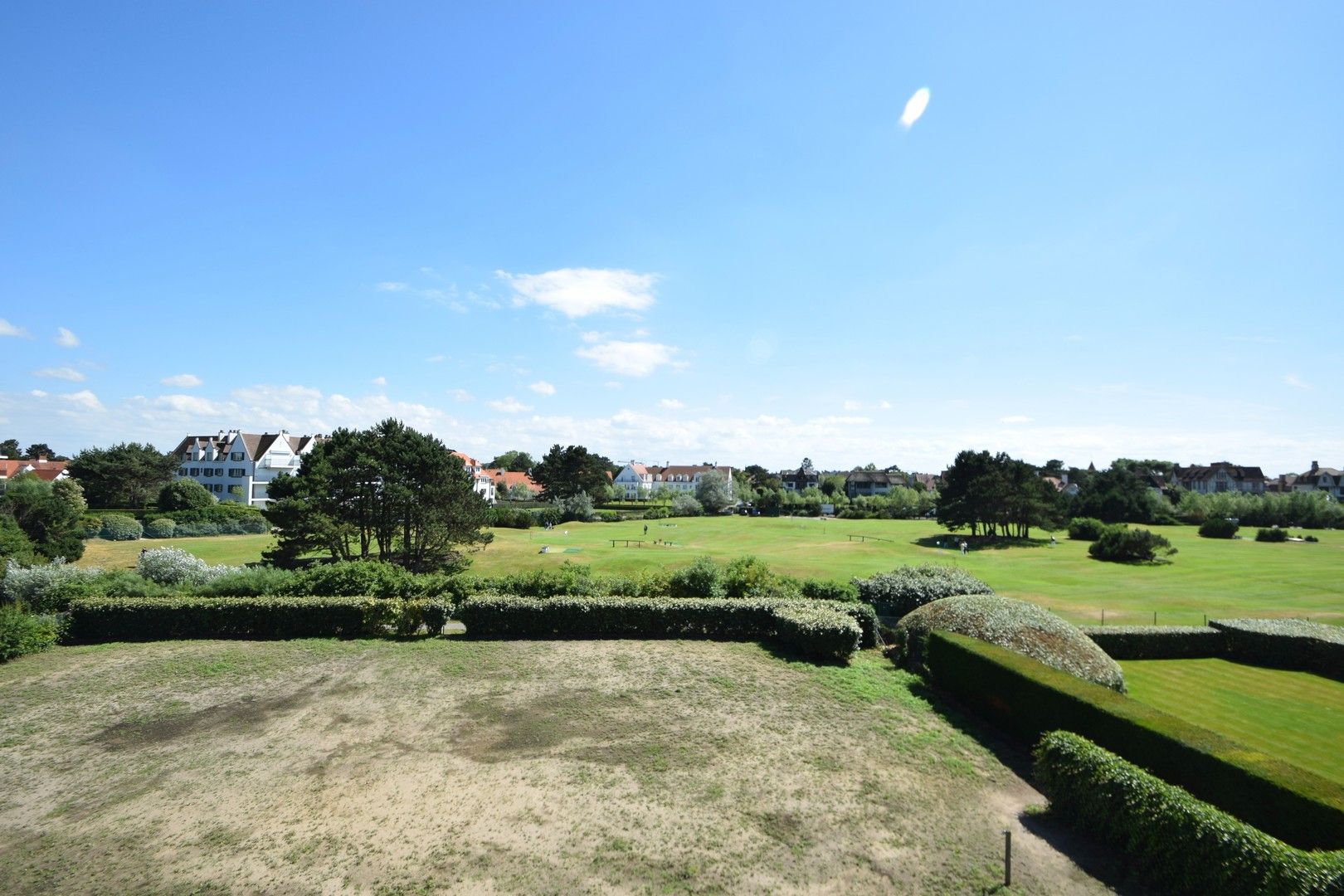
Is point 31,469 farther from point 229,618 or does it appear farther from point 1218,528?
point 1218,528

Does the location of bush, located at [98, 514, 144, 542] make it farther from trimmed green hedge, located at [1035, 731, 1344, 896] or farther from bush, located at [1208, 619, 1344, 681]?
bush, located at [1208, 619, 1344, 681]

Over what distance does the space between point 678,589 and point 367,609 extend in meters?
12.6

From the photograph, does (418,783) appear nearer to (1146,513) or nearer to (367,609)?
(367,609)

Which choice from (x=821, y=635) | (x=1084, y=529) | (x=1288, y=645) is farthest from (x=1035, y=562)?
(x=821, y=635)

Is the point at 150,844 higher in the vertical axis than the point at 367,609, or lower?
lower

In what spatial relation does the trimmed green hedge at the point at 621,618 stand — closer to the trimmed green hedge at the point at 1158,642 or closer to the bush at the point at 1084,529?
the trimmed green hedge at the point at 1158,642

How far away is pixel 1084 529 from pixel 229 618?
9115cm

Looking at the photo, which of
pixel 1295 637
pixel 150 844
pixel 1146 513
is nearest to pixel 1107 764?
pixel 150 844

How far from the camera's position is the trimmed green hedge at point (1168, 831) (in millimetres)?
8359

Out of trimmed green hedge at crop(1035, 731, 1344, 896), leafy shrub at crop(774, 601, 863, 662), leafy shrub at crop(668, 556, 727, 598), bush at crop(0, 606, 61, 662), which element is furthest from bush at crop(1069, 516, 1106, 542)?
bush at crop(0, 606, 61, 662)

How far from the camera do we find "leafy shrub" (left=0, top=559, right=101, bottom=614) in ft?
82.9

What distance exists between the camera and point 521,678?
19.2 m

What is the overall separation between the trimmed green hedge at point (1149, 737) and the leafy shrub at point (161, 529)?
266ft

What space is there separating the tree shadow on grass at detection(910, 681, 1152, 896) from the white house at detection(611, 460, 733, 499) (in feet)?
458
